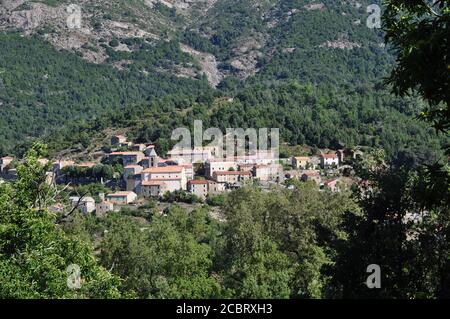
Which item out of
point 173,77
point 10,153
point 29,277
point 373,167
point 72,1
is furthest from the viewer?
point 72,1

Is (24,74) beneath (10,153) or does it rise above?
above

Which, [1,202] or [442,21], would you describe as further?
[1,202]

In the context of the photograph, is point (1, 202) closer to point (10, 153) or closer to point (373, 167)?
point (373, 167)

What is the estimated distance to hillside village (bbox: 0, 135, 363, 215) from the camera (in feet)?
226

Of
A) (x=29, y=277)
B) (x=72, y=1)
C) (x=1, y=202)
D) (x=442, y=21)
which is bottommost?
(x=29, y=277)

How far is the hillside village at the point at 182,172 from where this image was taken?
69.0 meters

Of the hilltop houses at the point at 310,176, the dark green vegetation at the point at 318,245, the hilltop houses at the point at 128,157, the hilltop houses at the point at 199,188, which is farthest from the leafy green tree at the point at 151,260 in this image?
the hilltop houses at the point at 128,157

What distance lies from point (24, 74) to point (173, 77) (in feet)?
148

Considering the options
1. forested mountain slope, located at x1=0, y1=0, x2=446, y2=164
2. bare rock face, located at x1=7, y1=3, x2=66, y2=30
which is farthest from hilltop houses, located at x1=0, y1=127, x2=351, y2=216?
bare rock face, located at x1=7, y1=3, x2=66, y2=30

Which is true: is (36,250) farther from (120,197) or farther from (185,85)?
(185,85)

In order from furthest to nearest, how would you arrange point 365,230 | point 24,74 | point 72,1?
point 72,1 < point 24,74 < point 365,230

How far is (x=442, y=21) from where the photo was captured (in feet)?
20.2
